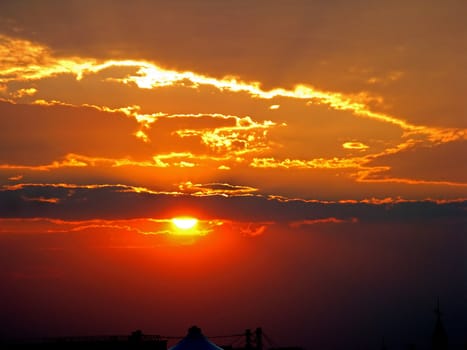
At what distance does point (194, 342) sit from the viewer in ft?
151

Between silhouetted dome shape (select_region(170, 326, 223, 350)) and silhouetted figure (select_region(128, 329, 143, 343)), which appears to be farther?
silhouetted figure (select_region(128, 329, 143, 343))

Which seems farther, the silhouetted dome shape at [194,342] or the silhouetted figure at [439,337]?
the silhouetted figure at [439,337]

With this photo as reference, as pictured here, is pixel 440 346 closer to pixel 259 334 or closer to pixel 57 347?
pixel 259 334

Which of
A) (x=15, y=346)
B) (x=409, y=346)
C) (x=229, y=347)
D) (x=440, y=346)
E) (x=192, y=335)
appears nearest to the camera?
(x=192, y=335)

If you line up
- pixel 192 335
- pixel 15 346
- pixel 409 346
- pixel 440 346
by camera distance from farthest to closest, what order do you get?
pixel 409 346 → pixel 440 346 → pixel 15 346 → pixel 192 335

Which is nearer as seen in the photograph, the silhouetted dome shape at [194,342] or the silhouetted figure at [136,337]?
the silhouetted dome shape at [194,342]

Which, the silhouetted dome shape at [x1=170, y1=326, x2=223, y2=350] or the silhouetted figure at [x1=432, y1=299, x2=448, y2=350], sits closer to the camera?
the silhouetted dome shape at [x1=170, y1=326, x2=223, y2=350]

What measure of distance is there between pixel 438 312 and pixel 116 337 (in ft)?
137

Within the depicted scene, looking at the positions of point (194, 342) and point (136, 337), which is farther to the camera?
point (136, 337)

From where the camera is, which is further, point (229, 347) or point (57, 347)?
point (229, 347)

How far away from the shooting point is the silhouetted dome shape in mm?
45562

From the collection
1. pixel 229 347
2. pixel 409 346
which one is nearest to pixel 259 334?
pixel 229 347

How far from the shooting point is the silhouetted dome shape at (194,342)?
149 feet

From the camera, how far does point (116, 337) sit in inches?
3939
